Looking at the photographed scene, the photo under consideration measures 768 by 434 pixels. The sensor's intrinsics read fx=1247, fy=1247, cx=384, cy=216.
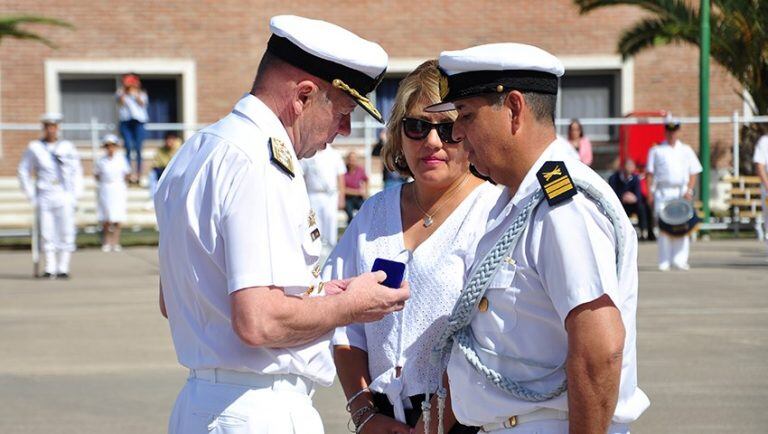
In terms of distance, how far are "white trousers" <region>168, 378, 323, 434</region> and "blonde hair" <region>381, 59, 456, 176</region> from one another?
1.39 meters

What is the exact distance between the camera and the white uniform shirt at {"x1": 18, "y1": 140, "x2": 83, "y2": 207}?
17.2 m

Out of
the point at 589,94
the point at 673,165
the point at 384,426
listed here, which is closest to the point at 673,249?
the point at 673,165

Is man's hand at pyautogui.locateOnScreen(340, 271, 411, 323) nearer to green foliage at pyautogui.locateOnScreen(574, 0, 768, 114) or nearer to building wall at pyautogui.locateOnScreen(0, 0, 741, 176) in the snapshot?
green foliage at pyautogui.locateOnScreen(574, 0, 768, 114)

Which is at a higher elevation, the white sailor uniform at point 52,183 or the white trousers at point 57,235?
the white sailor uniform at point 52,183

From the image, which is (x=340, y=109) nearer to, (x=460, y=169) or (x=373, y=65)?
(x=373, y=65)

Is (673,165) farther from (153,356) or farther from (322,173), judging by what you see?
(153,356)

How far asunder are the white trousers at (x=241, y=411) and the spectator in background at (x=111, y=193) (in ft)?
61.2

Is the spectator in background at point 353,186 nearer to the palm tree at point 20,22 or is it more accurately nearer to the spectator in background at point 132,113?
the spectator in background at point 132,113

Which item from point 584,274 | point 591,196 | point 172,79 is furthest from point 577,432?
point 172,79

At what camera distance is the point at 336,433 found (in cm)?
755

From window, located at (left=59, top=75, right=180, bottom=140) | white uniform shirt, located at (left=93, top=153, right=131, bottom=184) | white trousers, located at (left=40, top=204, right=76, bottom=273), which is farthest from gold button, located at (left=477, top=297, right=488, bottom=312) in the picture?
window, located at (left=59, top=75, right=180, bottom=140)

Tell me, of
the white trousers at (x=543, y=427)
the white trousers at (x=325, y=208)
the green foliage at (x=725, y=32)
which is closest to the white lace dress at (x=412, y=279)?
the white trousers at (x=543, y=427)

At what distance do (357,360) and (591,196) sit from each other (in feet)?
4.77

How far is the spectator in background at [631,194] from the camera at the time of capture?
22516 mm
